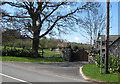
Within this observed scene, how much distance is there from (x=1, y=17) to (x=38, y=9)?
5157mm

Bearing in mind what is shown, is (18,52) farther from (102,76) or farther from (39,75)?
(102,76)

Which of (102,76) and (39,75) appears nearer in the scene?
(102,76)

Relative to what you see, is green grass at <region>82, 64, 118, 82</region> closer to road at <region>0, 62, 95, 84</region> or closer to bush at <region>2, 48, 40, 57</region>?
road at <region>0, 62, 95, 84</region>

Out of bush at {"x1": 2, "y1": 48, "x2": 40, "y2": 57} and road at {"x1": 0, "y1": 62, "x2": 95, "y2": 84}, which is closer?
road at {"x1": 0, "y1": 62, "x2": 95, "y2": 84}

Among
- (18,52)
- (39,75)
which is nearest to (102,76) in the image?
(39,75)

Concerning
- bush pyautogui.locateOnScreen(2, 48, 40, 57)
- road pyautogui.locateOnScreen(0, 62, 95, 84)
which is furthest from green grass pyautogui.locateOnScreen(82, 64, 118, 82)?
bush pyautogui.locateOnScreen(2, 48, 40, 57)

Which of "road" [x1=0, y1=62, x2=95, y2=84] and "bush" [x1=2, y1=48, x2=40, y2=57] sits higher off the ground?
"bush" [x1=2, y1=48, x2=40, y2=57]

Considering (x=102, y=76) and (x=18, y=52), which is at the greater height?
(x=18, y=52)

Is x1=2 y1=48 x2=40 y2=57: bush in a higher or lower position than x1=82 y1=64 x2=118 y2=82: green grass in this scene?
higher

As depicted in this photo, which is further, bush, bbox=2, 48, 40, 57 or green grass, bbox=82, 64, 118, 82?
bush, bbox=2, 48, 40, 57

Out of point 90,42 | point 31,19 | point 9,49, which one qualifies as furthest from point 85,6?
point 9,49

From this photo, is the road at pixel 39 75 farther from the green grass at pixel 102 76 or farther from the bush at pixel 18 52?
the bush at pixel 18 52

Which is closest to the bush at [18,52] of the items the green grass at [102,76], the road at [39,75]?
the road at [39,75]

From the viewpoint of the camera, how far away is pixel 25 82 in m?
7.34
